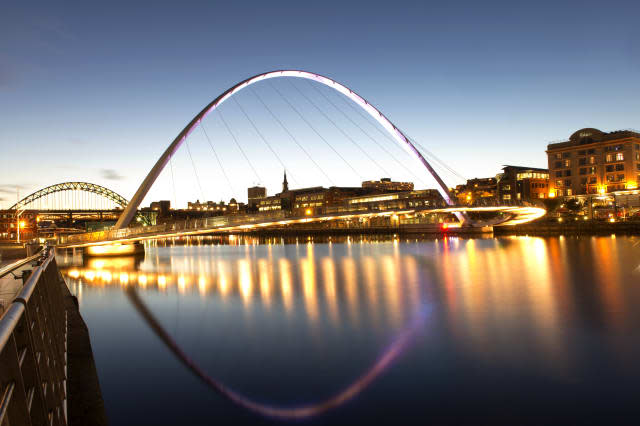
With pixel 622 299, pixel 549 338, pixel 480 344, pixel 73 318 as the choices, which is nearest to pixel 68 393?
pixel 73 318

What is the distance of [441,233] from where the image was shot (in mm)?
81875

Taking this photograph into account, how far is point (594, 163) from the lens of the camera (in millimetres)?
75000

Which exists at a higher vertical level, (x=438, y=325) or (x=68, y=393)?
(x=68, y=393)

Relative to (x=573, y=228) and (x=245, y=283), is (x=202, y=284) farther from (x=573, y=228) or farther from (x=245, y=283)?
(x=573, y=228)

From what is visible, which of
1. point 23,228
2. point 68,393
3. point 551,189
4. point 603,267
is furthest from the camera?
point 551,189

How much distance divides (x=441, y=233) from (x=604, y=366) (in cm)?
7627

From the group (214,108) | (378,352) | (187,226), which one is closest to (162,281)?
(187,226)

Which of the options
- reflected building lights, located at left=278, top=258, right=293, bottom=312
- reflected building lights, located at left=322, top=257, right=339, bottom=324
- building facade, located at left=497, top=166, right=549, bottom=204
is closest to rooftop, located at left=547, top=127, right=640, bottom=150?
building facade, located at left=497, top=166, right=549, bottom=204

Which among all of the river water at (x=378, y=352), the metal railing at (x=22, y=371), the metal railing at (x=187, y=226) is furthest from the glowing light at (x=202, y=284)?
the metal railing at (x=22, y=371)

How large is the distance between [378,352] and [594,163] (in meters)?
81.8

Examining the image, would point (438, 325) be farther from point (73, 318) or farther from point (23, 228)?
point (23, 228)

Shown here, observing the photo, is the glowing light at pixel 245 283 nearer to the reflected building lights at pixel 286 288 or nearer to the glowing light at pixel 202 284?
the reflected building lights at pixel 286 288

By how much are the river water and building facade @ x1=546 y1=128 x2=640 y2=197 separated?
6421 cm

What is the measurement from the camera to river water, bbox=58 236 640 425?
627cm
